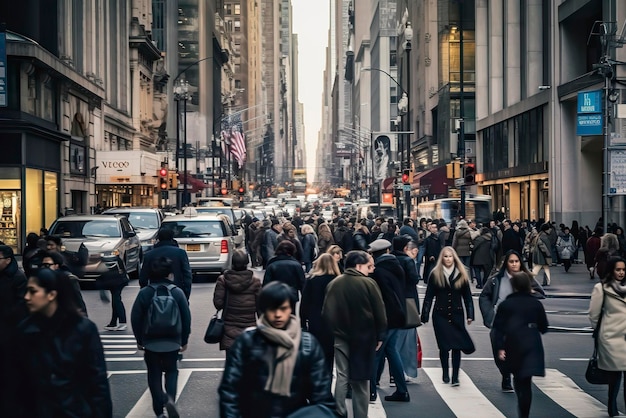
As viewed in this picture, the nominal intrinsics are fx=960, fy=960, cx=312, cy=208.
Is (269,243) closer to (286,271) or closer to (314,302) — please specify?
(286,271)

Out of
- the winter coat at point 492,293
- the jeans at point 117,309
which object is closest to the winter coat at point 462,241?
the jeans at point 117,309

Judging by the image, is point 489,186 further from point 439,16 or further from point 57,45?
point 57,45

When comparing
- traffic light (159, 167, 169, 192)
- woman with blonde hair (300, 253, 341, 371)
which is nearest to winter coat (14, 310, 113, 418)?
woman with blonde hair (300, 253, 341, 371)

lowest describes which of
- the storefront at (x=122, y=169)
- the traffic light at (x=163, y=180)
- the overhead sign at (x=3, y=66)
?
the traffic light at (x=163, y=180)

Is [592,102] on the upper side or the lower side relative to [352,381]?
upper

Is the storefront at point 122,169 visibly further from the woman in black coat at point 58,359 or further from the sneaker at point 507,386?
the woman in black coat at point 58,359

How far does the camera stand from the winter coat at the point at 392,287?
34.2 ft

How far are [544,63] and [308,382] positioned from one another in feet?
159

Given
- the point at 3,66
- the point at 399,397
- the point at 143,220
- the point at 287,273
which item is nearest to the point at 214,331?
the point at 287,273

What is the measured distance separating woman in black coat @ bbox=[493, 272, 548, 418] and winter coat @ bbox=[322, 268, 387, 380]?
3.94 ft

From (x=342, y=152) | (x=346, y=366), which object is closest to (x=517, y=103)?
(x=346, y=366)

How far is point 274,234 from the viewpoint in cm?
2672

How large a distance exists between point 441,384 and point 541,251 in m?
13.7

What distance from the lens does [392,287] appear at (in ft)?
34.3
